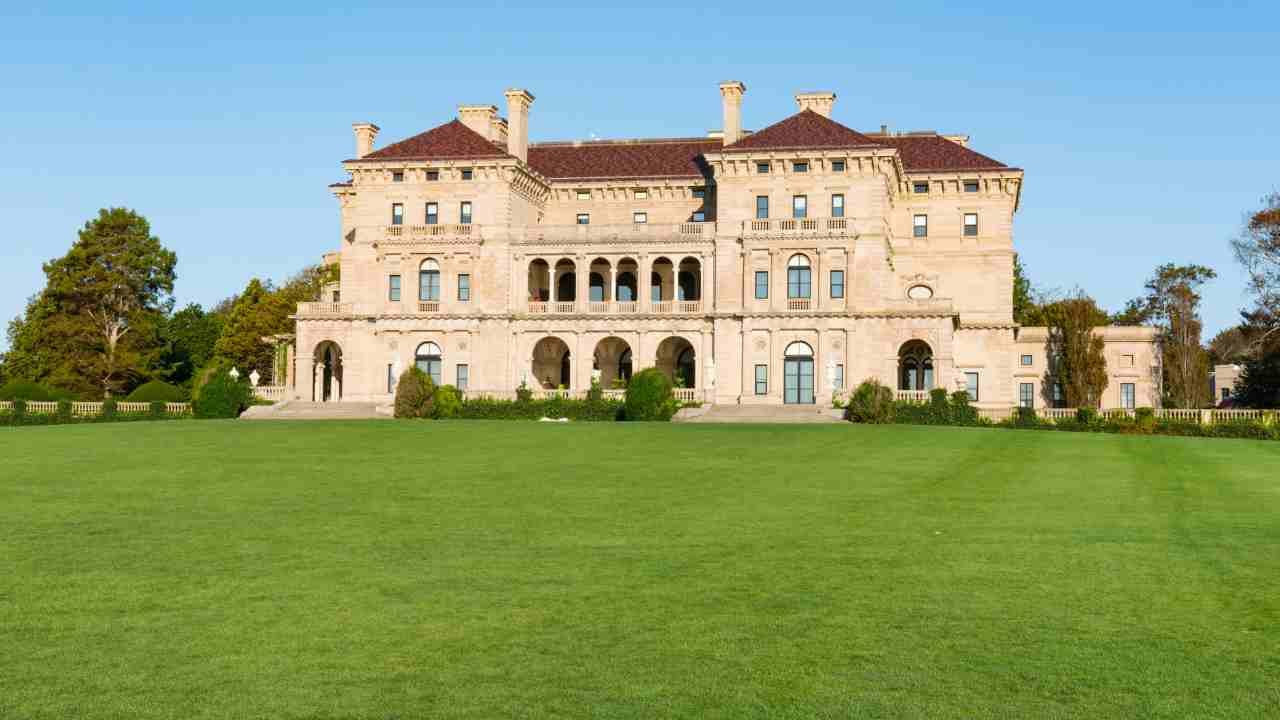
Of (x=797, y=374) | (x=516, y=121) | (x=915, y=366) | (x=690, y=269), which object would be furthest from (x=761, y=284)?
(x=516, y=121)

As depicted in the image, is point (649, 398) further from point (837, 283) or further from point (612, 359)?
point (612, 359)

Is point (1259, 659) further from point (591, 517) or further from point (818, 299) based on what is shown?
point (818, 299)

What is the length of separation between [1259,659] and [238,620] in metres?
8.74

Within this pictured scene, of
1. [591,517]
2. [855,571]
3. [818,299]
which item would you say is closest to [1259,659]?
[855,571]

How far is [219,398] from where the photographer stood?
201 ft

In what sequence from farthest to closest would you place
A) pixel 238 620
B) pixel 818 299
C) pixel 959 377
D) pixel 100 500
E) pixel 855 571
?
pixel 959 377 → pixel 818 299 → pixel 100 500 → pixel 855 571 → pixel 238 620

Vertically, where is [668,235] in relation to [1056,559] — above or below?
above

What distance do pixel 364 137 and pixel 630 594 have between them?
67.9 m

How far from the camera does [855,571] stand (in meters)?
14.7

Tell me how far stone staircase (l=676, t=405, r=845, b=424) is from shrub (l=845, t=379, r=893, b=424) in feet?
5.89

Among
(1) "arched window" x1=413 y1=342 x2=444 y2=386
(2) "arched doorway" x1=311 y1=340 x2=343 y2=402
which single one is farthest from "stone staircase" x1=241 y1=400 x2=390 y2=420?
(2) "arched doorway" x1=311 y1=340 x2=343 y2=402

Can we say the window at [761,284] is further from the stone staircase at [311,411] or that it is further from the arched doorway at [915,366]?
the stone staircase at [311,411]

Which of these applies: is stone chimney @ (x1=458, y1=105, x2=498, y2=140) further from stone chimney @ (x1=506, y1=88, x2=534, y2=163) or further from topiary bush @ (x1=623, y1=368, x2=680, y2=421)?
topiary bush @ (x1=623, y1=368, x2=680, y2=421)

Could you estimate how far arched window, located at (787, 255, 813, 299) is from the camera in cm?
6819
